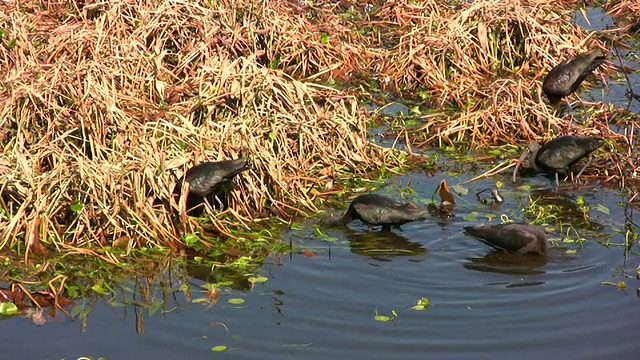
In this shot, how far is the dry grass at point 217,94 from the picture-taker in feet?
24.3

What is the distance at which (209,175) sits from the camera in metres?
7.46

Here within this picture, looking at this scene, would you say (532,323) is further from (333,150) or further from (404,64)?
(404,64)

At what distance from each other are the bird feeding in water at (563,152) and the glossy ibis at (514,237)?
4.29 ft

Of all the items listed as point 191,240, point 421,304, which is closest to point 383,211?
point 421,304

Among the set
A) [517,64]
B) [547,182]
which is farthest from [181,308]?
[517,64]

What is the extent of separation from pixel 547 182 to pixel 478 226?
1.64 meters

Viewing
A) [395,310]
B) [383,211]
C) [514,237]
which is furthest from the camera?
[383,211]

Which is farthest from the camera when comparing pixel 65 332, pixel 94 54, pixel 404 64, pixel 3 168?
pixel 404 64

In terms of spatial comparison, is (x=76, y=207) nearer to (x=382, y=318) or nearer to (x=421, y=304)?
(x=382, y=318)

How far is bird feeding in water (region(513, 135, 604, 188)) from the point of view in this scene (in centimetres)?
831

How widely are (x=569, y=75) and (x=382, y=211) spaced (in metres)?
3.09

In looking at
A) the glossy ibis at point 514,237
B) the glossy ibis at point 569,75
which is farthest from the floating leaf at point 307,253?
Result: the glossy ibis at point 569,75

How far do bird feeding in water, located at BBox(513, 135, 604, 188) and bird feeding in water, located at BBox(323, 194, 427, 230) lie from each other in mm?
1467

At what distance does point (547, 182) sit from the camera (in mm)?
8727
